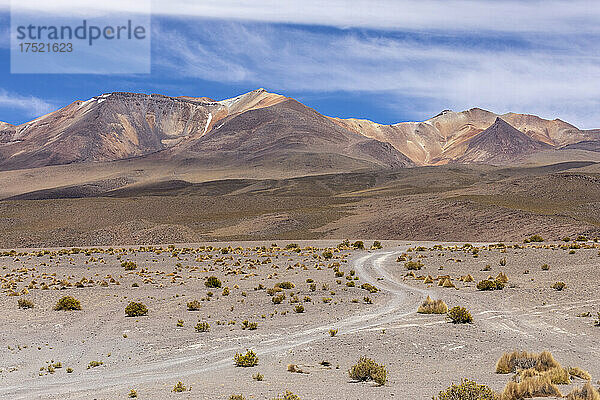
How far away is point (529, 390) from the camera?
33.3 ft

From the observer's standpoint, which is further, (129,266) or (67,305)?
(129,266)

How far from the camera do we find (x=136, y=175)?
184 meters

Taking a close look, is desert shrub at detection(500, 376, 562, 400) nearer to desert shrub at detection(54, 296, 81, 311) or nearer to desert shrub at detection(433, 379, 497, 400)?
desert shrub at detection(433, 379, 497, 400)

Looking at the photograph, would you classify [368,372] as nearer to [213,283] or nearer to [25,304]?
[25,304]

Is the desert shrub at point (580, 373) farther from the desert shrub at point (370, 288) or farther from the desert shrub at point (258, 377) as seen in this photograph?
the desert shrub at point (370, 288)

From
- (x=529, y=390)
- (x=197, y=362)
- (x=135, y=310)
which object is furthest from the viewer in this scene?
(x=135, y=310)

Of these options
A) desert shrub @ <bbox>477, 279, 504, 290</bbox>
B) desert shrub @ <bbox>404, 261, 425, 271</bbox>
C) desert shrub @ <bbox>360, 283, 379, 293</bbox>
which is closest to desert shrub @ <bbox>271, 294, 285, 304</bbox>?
desert shrub @ <bbox>360, 283, 379, 293</bbox>

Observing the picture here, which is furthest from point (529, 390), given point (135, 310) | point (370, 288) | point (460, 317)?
point (370, 288)

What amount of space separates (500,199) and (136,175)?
133 meters

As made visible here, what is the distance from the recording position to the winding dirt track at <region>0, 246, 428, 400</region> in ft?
41.1

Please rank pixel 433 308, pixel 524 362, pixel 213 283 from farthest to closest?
pixel 213 283
pixel 433 308
pixel 524 362

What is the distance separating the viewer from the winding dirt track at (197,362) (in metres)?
12.5

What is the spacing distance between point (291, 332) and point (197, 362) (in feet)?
14.1

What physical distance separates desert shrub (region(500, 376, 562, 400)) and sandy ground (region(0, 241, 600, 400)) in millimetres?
882
